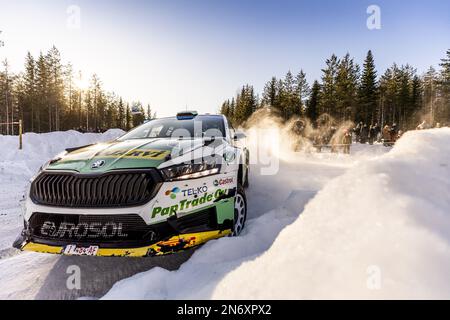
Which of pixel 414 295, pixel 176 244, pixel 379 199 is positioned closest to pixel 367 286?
pixel 414 295

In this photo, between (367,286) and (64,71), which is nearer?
(367,286)

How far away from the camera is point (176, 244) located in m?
2.33

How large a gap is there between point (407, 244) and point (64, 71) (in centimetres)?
6312

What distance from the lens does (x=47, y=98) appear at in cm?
4834

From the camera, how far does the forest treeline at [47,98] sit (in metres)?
47.9

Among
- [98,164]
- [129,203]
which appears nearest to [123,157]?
[98,164]

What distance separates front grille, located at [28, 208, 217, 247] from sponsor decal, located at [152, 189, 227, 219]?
0.24 feet

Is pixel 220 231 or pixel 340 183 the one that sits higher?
pixel 340 183

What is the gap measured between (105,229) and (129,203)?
30 cm

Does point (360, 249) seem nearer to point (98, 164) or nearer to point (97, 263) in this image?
point (98, 164)

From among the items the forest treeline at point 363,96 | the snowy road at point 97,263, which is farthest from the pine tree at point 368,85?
the snowy road at point 97,263

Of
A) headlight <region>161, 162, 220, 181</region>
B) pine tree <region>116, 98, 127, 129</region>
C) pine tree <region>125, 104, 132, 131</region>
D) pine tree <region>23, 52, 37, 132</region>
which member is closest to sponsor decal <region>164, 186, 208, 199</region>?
headlight <region>161, 162, 220, 181</region>

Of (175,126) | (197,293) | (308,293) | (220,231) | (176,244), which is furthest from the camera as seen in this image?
(175,126)
